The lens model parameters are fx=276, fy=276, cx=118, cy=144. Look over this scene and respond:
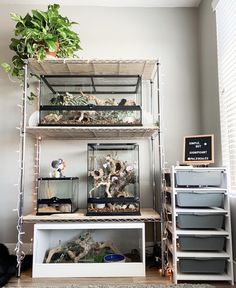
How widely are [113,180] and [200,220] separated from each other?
2.41ft

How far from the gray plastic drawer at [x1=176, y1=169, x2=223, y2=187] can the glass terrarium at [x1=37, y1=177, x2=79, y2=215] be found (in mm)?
903

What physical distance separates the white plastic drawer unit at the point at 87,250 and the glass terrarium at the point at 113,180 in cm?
16

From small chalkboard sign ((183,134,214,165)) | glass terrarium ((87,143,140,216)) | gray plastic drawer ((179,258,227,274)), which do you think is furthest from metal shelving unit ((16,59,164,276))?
gray plastic drawer ((179,258,227,274))

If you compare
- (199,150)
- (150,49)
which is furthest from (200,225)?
(150,49)

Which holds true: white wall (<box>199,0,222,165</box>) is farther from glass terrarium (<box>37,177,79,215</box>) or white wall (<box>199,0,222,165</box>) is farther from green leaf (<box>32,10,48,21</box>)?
green leaf (<box>32,10,48,21</box>)

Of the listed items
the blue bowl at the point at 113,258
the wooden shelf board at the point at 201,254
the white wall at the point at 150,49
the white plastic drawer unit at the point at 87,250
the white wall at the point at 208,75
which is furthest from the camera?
the white wall at the point at 150,49

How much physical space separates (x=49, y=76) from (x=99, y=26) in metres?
0.88

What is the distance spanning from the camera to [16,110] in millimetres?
2695

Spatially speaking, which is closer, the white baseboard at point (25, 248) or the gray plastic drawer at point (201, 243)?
the gray plastic drawer at point (201, 243)

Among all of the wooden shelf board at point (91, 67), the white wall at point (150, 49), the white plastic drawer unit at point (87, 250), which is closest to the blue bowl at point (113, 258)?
the white plastic drawer unit at point (87, 250)

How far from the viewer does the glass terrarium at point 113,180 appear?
Result: 2.19 m

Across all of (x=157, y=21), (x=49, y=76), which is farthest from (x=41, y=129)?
(x=157, y=21)

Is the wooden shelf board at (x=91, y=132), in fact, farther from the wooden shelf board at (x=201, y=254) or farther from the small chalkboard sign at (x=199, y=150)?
the wooden shelf board at (x=201, y=254)

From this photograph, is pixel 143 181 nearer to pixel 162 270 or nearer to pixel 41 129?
pixel 162 270
